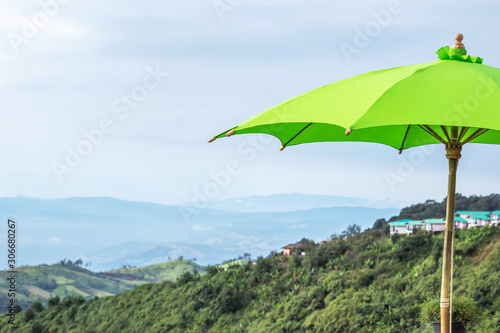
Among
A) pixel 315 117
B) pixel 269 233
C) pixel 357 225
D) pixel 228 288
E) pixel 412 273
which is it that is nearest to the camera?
pixel 315 117

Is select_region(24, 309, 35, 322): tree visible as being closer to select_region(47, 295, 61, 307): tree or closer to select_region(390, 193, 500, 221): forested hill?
select_region(47, 295, 61, 307): tree

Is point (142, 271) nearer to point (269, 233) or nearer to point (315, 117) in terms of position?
point (315, 117)

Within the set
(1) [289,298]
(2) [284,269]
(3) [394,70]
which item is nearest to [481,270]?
(1) [289,298]

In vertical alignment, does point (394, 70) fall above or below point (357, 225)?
above

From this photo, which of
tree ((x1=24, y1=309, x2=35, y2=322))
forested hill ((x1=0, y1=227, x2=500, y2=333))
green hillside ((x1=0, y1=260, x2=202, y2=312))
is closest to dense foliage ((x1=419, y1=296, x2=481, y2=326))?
forested hill ((x1=0, y1=227, x2=500, y2=333))

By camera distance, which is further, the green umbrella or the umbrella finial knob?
the umbrella finial knob

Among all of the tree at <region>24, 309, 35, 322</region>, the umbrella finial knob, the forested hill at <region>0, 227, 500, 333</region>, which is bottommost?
the tree at <region>24, 309, 35, 322</region>

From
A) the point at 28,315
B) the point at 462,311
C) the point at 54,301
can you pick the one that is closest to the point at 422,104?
the point at 462,311
